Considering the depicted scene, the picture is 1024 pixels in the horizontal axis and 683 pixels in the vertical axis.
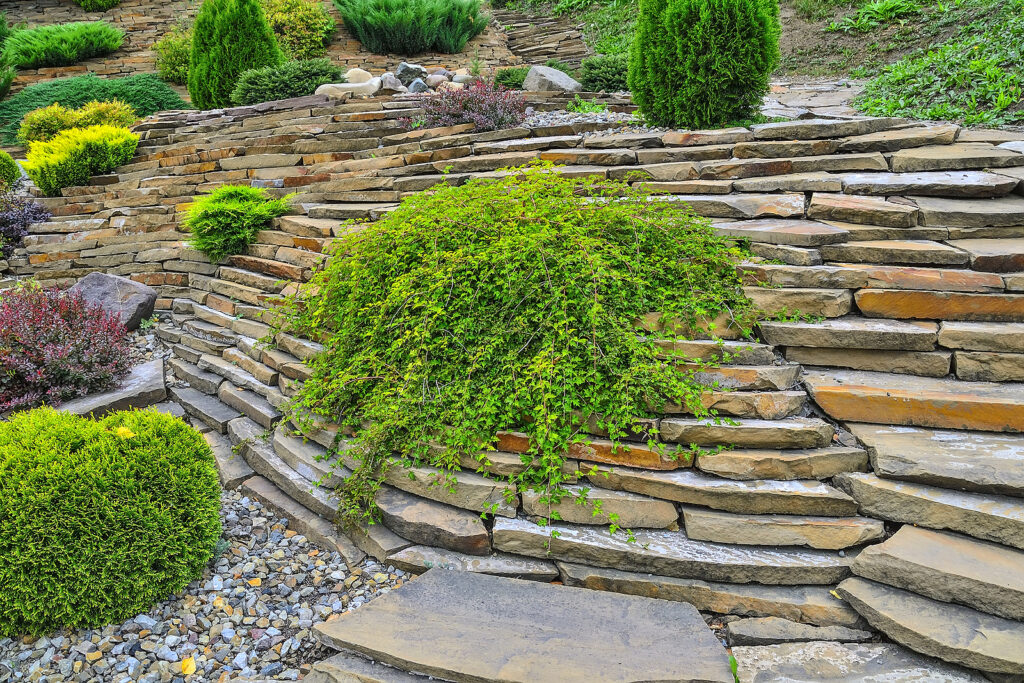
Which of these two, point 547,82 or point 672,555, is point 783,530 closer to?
point 672,555

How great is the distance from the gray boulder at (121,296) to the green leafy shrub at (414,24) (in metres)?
7.96

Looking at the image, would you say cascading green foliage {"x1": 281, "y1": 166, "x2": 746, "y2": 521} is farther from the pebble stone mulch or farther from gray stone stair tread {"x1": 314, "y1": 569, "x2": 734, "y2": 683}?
gray stone stair tread {"x1": 314, "y1": 569, "x2": 734, "y2": 683}

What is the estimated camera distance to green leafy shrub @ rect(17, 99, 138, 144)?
29.9 feet

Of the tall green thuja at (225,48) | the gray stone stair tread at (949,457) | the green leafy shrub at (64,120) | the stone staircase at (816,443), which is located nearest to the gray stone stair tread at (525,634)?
the stone staircase at (816,443)

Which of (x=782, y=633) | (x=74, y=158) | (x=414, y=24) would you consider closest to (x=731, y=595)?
(x=782, y=633)

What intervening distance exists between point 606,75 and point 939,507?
6.99m

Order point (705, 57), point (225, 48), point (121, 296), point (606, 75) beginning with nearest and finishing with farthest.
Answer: point (705, 57), point (121, 296), point (606, 75), point (225, 48)

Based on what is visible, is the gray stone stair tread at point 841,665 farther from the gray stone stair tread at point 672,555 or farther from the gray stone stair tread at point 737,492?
the gray stone stair tread at point 737,492

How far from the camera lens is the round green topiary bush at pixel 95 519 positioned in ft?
8.00

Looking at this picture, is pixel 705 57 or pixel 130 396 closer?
pixel 130 396

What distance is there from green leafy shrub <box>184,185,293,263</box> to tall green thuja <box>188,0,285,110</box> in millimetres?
5056

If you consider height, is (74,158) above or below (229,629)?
above

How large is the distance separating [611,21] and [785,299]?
1093 centimetres

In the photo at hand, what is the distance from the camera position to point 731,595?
94.9 inches
